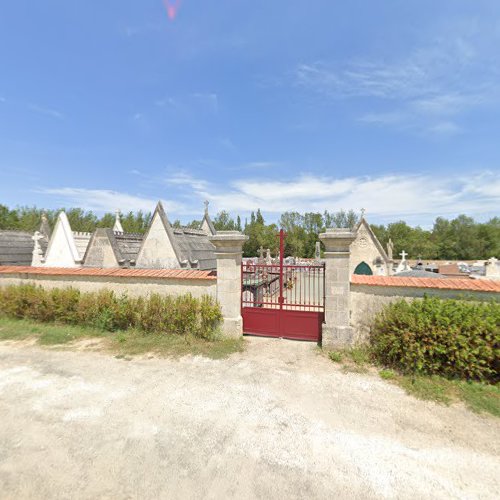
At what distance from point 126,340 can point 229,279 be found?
9.90 feet

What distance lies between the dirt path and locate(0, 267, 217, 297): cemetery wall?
2.33 meters

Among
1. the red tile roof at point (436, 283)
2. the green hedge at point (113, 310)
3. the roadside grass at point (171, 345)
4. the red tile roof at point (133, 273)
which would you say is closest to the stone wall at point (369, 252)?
the red tile roof at point (436, 283)

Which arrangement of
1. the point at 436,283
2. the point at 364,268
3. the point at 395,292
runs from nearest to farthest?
the point at 436,283 < the point at 395,292 < the point at 364,268

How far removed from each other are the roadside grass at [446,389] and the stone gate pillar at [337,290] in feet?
2.60

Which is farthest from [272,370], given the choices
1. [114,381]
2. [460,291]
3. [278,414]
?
[460,291]

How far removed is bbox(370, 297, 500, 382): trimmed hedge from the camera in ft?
15.5

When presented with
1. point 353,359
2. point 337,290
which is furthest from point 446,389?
point 337,290

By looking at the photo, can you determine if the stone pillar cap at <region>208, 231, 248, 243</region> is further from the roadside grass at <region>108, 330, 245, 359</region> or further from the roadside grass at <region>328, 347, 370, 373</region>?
the roadside grass at <region>328, 347, 370, 373</region>

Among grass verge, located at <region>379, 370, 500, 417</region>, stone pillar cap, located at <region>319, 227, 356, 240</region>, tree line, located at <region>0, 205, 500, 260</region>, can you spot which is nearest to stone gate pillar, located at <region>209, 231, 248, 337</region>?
stone pillar cap, located at <region>319, 227, 356, 240</region>

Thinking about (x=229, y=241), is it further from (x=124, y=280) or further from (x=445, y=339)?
(x=445, y=339)

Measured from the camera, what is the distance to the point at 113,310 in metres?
7.27

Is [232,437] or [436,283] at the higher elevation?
[436,283]

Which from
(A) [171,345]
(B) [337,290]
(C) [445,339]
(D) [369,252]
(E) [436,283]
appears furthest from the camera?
(D) [369,252]

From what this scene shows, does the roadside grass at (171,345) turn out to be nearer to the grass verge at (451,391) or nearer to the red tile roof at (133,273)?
the red tile roof at (133,273)
